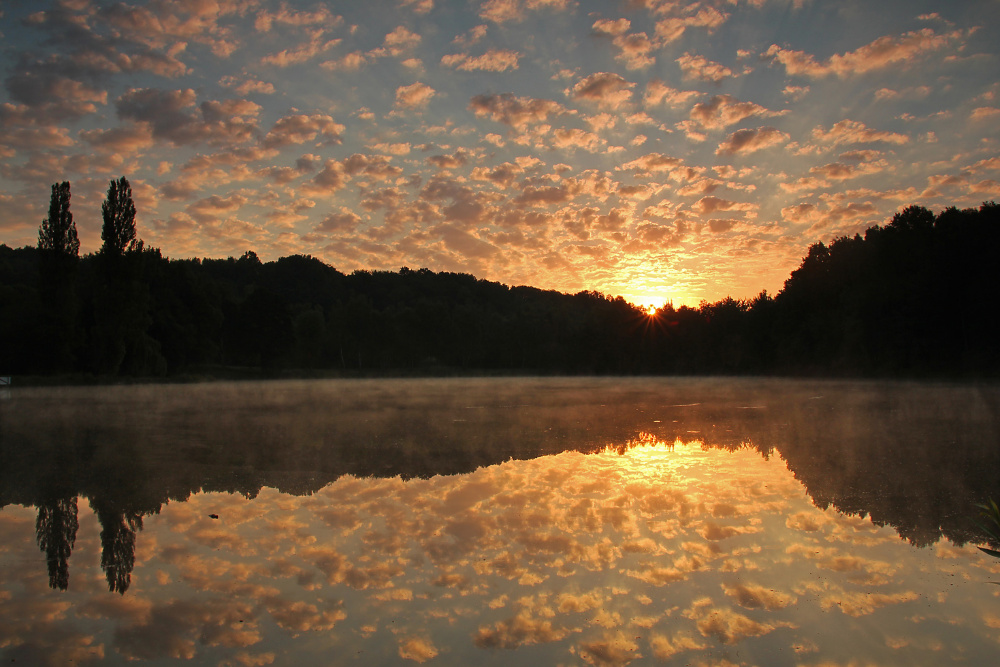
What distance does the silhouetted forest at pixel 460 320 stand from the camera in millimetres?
43812

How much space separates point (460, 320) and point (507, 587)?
295 ft

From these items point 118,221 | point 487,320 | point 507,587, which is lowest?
point 507,587

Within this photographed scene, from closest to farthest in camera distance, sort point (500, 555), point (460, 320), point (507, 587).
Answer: point (507, 587)
point (500, 555)
point (460, 320)

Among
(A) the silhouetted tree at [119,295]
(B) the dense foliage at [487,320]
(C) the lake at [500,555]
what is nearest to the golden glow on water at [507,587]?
(C) the lake at [500,555]

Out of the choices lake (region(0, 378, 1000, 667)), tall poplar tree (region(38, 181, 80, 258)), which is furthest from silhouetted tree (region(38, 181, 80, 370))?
lake (region(0, 378, 1000, 667))

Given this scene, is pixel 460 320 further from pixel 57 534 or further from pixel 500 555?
pixel 500 555

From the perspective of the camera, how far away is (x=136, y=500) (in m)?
7.30

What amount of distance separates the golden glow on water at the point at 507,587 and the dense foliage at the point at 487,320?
44773mm

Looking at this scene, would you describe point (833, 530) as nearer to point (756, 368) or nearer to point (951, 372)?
point (951, 372)

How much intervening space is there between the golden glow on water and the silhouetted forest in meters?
44.8

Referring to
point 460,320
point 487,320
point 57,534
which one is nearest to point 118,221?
point 57,534

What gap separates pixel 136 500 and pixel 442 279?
4712 inches

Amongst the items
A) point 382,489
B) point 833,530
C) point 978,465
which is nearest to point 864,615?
point 833,530

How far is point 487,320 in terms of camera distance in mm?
100438
